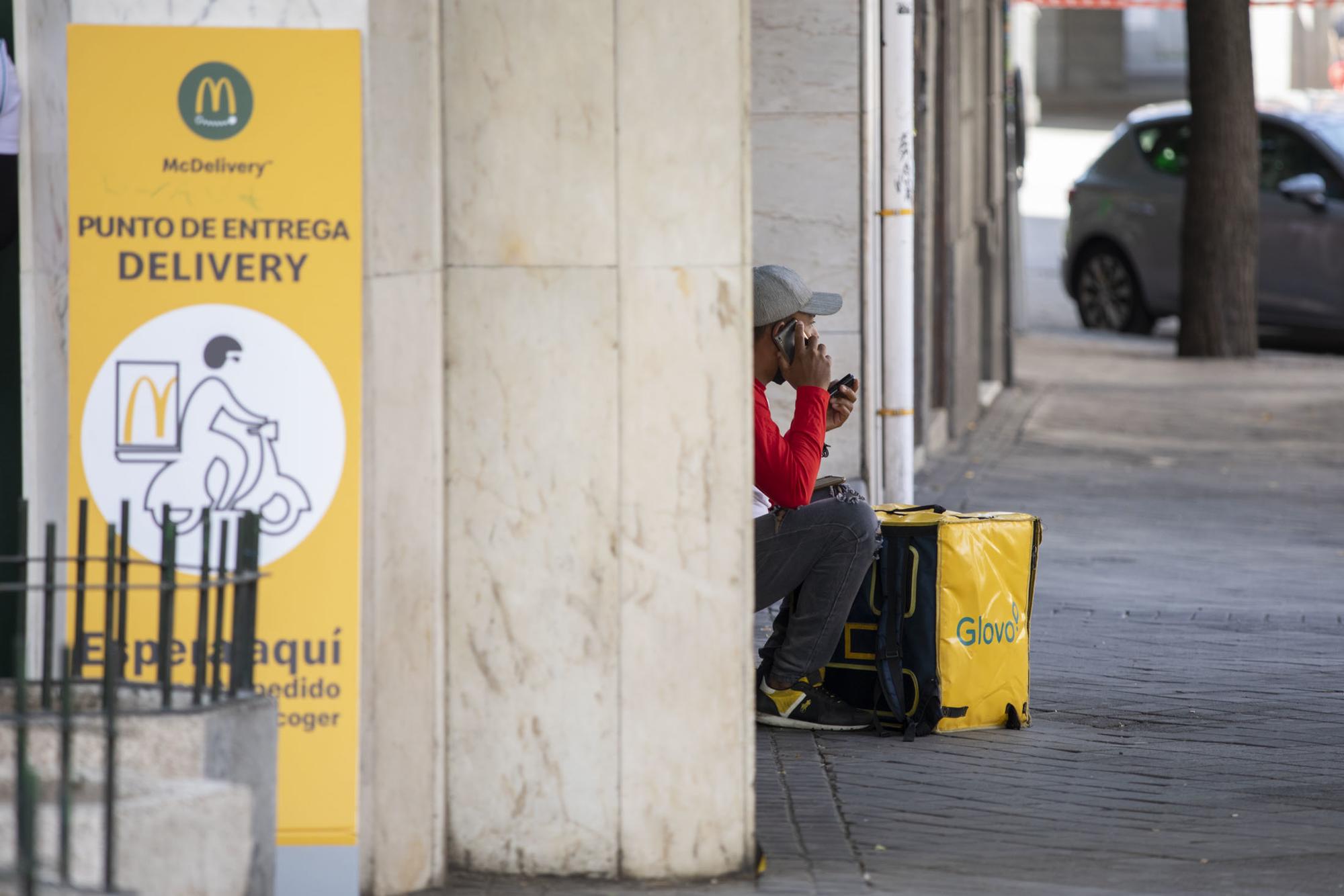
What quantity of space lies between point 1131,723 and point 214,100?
3.22 m

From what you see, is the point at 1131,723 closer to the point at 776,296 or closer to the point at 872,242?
the point at 776,296

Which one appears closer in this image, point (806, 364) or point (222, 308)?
point (222, 308)

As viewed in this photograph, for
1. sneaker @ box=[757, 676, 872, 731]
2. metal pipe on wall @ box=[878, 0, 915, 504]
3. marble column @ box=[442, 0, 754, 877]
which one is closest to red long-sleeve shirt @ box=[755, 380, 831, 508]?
sneaker @ box=[757, 676, 872, 731]

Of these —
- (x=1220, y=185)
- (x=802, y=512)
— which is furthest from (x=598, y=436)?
(x=1220, y=185)

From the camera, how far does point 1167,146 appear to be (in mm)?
16531

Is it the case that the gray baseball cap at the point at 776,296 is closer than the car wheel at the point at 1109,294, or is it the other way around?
the gray baseball cap at the point at 776,296

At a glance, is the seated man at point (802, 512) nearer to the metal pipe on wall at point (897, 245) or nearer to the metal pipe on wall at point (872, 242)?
the metal pipe on wall at point (897, 245)

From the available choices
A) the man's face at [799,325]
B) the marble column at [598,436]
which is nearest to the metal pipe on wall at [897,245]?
the man's face at [799,325]

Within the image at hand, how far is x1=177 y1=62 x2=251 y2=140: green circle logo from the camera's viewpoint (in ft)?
13.0

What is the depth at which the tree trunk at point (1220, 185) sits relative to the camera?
14.8 meters

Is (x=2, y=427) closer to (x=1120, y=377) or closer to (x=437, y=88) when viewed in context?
(x=437, y=88)

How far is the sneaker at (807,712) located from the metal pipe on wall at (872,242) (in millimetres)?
2838

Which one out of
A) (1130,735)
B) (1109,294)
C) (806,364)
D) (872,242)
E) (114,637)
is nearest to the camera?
(114,637)

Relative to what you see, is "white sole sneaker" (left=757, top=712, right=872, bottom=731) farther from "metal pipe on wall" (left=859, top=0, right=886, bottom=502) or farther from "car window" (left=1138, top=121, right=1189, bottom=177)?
"car window" (left=1138, top=121, right=1189, bottom=177)
